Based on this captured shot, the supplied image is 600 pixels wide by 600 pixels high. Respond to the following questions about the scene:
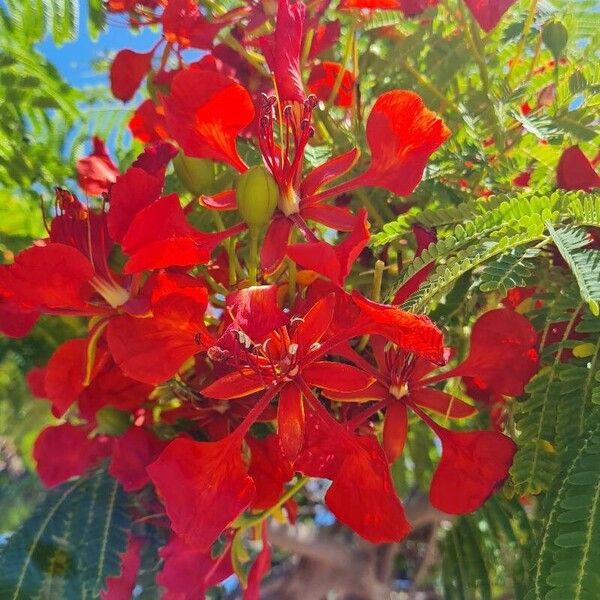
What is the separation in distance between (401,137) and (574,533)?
0.33 m

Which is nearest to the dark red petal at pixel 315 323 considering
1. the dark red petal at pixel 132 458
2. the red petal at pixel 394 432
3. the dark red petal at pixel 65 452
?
the red petal at pixel 394 432

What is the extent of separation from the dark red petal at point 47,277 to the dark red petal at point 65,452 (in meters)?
0.22

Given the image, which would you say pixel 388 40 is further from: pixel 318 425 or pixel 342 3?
pixel 318 425

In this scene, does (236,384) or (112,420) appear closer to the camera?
(236,384)

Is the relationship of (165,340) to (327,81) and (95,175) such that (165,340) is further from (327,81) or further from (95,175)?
(327,81)

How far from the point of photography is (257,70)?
35.7 inches

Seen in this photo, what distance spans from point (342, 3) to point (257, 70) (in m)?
0.13

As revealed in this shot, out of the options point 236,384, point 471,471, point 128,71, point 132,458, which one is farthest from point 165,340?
point 128,71

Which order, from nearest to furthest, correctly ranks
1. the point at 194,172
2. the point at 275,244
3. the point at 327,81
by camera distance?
the point at 275,244
the point at 194,172
the point at 327,81

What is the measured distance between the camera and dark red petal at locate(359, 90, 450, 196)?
0.69m

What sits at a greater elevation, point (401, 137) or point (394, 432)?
point (401, 137)

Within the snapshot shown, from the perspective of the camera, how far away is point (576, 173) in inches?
29.9

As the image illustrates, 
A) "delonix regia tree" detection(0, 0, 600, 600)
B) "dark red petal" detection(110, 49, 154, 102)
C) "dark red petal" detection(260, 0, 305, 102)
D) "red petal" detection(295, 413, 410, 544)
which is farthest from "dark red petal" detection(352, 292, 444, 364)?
"dark red petal" detection(110, 49, 154, 102)

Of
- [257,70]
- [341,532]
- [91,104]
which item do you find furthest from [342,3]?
[341,532]
